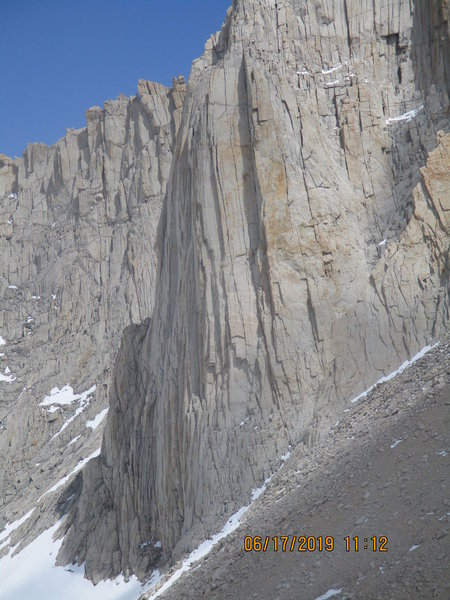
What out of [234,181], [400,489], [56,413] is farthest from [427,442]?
[56,413]

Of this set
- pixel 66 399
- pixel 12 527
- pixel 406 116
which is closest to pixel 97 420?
pixel 66 399

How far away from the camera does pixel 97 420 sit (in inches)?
2242

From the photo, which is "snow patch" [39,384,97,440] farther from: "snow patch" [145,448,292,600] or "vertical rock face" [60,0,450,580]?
"snow patch" [145,448,292,600]

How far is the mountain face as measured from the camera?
2661 cm

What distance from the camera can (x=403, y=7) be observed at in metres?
31.3

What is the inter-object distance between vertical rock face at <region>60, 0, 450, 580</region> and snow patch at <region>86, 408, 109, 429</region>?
2184 centimetres

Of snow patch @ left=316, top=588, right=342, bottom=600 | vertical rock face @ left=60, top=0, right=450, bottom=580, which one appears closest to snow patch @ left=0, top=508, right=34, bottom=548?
vertical rock face @ left=60, top=0, right=450, bottom=580

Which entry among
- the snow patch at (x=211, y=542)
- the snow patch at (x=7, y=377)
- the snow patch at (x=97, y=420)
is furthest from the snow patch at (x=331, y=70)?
the snow patch at (x=7, y=377)

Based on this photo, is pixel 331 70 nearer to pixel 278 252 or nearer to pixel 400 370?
pixel 278 252

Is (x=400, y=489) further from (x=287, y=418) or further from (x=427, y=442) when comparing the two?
(x=287, y=418)
